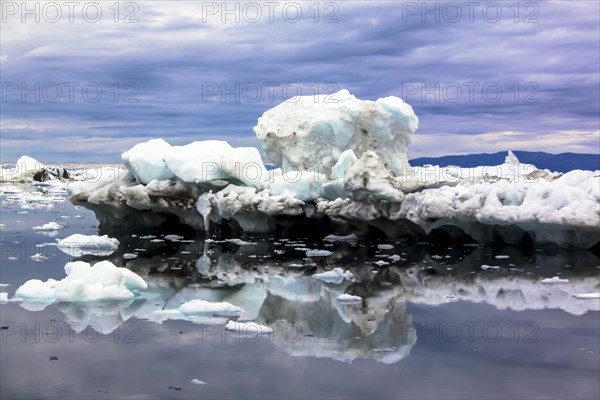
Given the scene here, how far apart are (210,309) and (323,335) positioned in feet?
4.61

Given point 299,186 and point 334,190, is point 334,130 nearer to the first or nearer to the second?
point 334,190

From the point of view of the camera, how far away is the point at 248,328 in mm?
7266

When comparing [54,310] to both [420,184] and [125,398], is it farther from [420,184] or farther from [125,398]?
[420,184]

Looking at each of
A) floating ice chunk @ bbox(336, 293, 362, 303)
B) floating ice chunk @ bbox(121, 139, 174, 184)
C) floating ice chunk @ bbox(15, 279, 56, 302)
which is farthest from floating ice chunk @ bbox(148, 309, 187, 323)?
floating ice chunk @ bbox(121, 139, 174, 184)

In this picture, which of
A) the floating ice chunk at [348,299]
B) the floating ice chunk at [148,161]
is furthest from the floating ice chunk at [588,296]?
the floating ice chunk at [148,161]

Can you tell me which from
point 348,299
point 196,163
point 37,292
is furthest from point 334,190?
point 37,292

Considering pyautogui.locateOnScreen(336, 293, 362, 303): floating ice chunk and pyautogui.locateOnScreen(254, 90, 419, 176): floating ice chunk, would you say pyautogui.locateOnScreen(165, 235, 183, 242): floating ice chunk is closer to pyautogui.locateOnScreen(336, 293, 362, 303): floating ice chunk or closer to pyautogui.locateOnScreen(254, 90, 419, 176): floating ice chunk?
pyautogui.locateOnScreen(254, 90, 419, 176): floating ice chunk

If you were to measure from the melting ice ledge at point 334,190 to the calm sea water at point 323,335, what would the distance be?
1.03 meters

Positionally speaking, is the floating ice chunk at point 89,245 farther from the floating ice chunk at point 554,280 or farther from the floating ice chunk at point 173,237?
the floating ice chunk at point 554,280

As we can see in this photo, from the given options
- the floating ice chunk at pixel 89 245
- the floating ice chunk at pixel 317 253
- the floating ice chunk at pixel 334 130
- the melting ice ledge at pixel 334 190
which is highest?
the floating ice chunk at pixel 334 130

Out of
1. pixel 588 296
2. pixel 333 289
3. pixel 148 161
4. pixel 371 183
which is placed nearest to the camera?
pixel 588 296

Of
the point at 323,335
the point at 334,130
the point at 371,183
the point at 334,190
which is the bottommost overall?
the point at 323,335

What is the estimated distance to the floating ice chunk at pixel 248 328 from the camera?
724 cm

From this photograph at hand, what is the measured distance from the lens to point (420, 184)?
1451 centimetres
